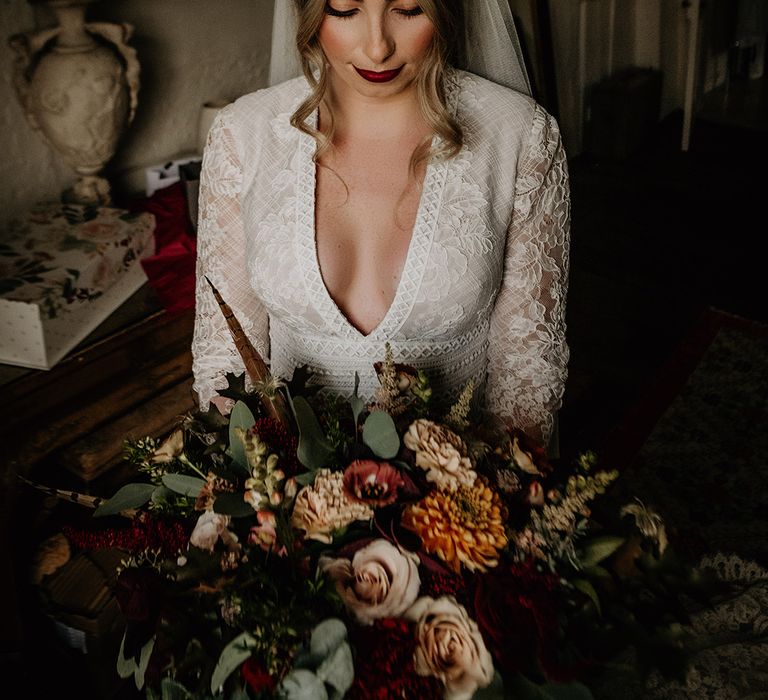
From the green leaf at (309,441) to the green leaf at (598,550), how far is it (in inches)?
11.8

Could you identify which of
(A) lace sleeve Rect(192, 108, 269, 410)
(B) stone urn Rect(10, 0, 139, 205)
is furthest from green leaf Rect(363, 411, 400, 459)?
(B) stone urn Rect(10, 0, 139, 205)

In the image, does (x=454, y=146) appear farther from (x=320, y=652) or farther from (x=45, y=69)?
(x=45, y=69)

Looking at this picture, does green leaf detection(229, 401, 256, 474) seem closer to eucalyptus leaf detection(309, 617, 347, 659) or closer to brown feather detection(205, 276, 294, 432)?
brown feather detection(205, 276, 294, 432)

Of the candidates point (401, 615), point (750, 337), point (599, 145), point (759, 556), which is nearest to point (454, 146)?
point (401, 615)

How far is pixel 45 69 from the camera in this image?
6.94 feet

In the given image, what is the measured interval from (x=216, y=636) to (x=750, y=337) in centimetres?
320

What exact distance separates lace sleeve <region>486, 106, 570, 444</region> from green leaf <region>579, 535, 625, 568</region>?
65 centimetres

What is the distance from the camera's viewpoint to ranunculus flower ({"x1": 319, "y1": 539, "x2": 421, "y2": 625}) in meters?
0.77

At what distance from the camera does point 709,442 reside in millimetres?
2924

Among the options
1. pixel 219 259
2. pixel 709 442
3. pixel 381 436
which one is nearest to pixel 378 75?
pixel 219 259

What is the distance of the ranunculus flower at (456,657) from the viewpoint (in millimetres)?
730

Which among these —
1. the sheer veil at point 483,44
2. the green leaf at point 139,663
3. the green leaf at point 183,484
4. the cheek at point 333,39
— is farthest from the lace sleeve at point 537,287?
the green leaf at point 139,663

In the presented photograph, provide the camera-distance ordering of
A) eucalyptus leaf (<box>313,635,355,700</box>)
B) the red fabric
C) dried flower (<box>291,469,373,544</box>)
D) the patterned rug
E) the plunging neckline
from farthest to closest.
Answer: the patterned rug
the red fabric
the plunging neckline
dried flower (<box>291,469,373,544</box>)
eucalyptus leaf (<box>313,635,355,700</box>)

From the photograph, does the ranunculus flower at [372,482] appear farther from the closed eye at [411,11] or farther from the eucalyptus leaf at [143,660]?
the closed eye at [411,11]
